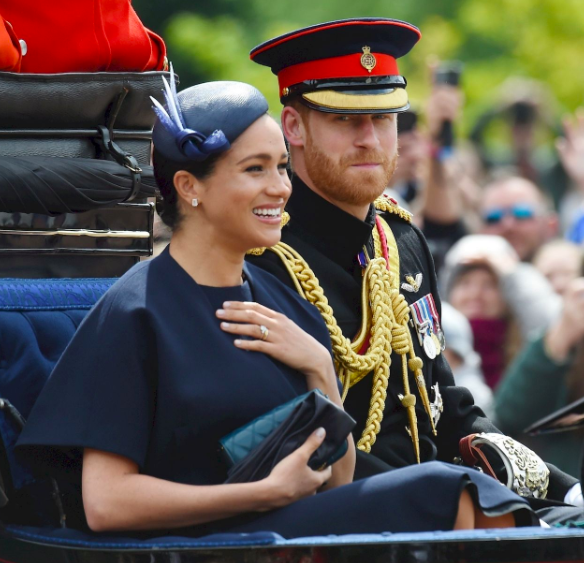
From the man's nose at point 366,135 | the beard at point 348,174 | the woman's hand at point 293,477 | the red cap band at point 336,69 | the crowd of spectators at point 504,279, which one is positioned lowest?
the crowd of spectators at point 504,279

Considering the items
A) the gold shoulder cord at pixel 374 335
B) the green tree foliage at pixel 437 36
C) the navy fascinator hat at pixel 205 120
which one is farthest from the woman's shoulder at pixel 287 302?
the green tree foliage at pixel 437 36

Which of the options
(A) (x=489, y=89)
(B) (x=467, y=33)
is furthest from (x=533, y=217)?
(B) (x=467, y=33)

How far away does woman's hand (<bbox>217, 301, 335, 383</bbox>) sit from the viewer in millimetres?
2803

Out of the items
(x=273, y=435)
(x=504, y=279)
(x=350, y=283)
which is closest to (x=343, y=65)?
(x=350, y=283)

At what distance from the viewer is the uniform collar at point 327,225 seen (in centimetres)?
345

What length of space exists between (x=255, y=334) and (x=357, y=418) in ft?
2.18

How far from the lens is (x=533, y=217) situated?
268 inches

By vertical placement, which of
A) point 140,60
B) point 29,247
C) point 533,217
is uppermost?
point 140,60

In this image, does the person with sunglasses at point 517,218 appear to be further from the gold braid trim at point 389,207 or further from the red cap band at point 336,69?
the red cap band at point 336,69

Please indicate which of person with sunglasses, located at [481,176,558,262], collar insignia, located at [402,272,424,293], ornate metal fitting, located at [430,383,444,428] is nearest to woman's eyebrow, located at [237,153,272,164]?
collar insignia, located at [402,272,424,293]

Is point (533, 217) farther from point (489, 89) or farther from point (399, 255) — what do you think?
point (489, 89)

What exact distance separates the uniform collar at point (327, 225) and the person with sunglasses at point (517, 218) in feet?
10.8

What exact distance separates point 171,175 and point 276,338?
418 millimetres

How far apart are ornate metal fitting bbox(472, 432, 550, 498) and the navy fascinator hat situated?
109 cm
